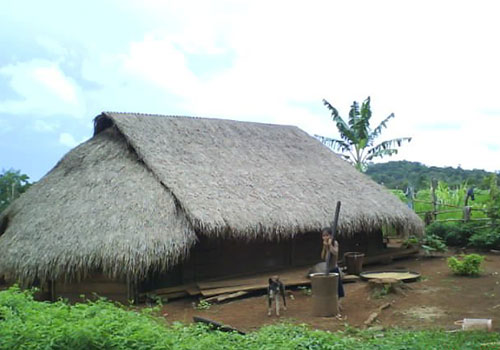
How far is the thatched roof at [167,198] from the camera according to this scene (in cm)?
945

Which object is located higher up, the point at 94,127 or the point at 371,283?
the point at 94,127

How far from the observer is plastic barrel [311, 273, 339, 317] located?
8.02 metres

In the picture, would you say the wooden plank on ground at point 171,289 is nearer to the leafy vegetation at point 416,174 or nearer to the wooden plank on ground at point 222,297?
the wooden plank on ground at point 222,297

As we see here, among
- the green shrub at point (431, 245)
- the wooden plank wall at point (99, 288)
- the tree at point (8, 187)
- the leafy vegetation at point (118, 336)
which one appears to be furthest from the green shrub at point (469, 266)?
the tree at point (8, 187)

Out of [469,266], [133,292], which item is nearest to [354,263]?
[469,266]

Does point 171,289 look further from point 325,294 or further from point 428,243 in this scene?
point 428,243

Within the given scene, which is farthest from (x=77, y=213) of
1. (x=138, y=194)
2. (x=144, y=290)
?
(x=144, y=290)

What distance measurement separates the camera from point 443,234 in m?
16.3

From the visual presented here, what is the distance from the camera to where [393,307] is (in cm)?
858

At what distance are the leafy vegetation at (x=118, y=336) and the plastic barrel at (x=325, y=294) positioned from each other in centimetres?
240

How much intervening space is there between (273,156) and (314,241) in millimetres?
2610

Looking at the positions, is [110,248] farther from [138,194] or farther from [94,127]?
[94,127]

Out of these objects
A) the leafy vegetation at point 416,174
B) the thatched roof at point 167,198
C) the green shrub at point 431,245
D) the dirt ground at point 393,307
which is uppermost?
the leafy vegetation at point 416,174

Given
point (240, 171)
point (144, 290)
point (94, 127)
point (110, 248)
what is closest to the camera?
point (110, 248)
